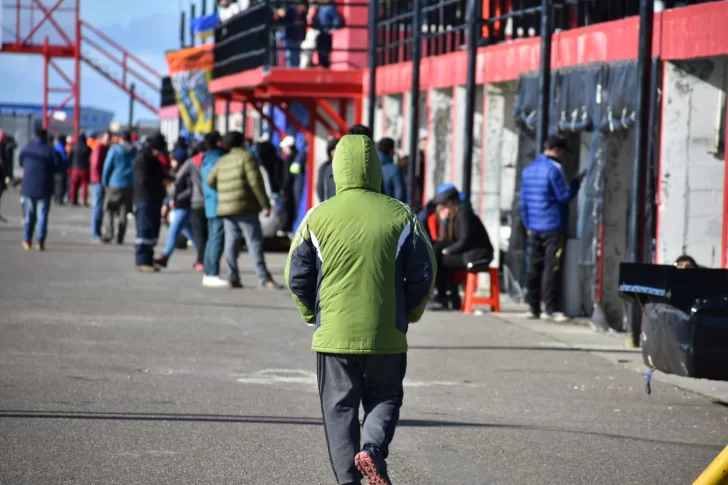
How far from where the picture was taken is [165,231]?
30406mm

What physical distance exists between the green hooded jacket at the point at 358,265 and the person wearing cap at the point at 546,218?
8.91 metres

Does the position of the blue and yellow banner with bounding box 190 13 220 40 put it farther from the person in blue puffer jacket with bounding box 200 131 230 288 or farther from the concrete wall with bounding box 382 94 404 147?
the person in blue puffer jacket with bounding box 200 131 230 288

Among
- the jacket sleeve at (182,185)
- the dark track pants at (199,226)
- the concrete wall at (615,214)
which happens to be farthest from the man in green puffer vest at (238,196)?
the concrete wall at (615,214)

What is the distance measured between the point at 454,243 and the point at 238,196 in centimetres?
261

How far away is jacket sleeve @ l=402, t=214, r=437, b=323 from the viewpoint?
6.62 m

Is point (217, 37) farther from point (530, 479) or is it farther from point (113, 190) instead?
point (530, 479)

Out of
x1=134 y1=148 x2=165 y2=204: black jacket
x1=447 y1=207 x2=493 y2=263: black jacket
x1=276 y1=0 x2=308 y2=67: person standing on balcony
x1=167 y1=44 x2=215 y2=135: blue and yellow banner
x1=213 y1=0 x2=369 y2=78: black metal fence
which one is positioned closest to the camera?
x1=447 y1=207 x2=493 y2=263: black jacket

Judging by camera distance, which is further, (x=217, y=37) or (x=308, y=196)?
(x=217, y=37)

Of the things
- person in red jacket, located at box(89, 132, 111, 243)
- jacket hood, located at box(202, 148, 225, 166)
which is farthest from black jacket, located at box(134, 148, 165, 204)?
person in red jacket, located at box(89, 132, 111, 243)

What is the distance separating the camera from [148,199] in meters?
20.8

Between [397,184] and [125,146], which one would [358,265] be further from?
[125,146]

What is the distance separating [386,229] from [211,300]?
10.1 metres

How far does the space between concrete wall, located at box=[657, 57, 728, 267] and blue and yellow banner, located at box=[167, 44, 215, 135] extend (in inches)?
1015

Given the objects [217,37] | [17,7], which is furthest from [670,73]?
[17,7]
